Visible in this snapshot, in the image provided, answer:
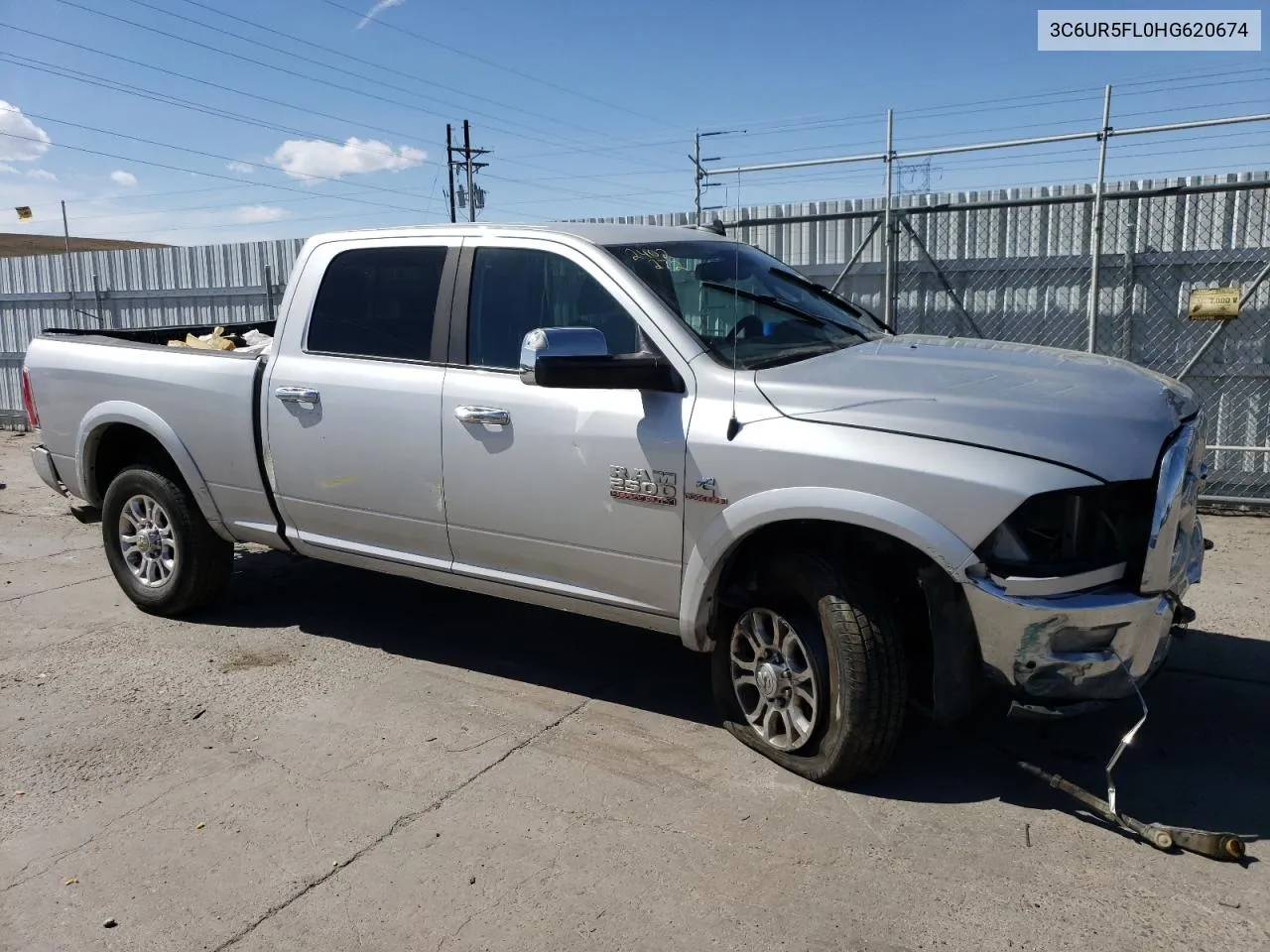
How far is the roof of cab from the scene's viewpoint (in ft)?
14.6

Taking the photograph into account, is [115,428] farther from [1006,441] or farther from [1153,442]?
[1153,442]

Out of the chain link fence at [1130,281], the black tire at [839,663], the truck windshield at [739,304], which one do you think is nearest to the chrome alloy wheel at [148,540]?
the truck windshield at [739,304]

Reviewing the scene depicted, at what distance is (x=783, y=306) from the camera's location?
4.54m

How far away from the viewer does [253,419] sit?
16.8 feet

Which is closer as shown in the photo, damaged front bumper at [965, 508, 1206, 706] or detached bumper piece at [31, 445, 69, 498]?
damaged front bumper at [965, 508, 1206, 706]

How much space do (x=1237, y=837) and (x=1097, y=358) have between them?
1804mm

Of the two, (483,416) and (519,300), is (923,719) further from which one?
(519,300)

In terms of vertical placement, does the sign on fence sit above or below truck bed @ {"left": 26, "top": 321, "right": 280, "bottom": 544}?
above

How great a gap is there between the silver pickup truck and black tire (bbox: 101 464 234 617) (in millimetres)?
34

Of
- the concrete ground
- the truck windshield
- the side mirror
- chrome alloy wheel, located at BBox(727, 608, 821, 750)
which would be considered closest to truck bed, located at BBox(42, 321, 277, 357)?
the concrete ground

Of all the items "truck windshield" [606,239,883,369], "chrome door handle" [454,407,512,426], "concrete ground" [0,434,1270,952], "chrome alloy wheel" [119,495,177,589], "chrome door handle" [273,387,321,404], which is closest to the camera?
"concrete ground" [0,434,1270,952]

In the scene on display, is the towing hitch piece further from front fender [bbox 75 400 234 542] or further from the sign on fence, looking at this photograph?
the sign on fence

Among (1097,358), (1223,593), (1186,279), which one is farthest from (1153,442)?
(1186,279)

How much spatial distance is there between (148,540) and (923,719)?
4.29 metres
